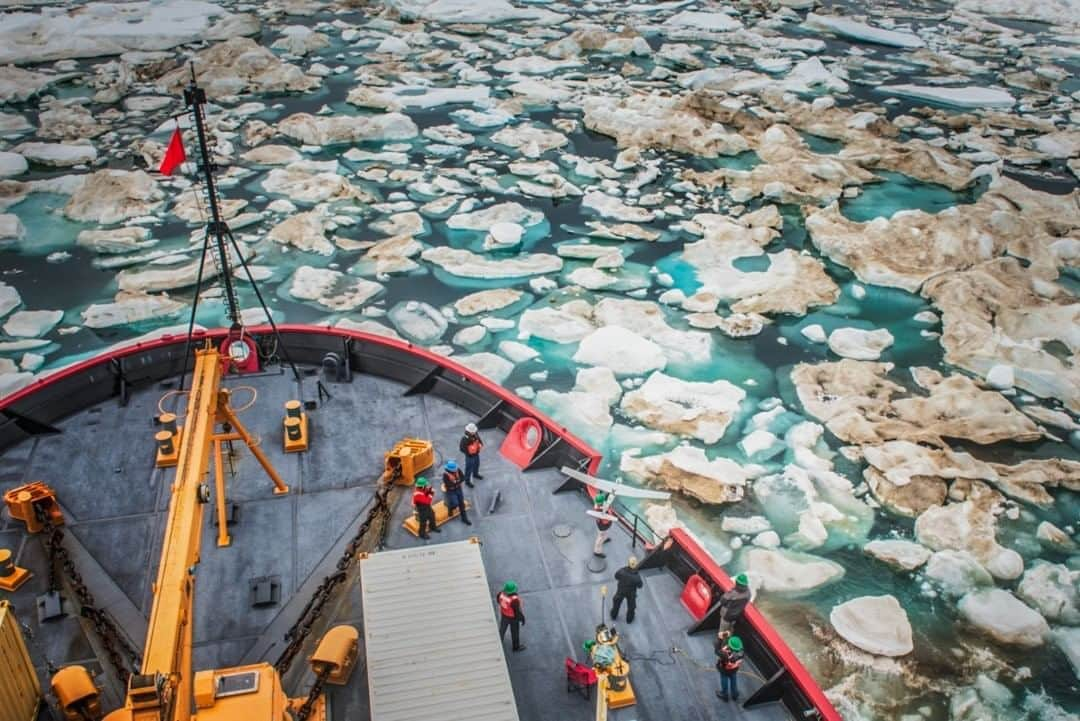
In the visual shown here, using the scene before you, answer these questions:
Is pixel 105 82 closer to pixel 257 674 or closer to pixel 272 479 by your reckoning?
pixel 272 479

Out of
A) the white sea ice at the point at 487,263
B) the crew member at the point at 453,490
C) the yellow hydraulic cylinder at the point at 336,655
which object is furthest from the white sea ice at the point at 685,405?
the yellow hydraulic cylinder at the point at 336,655

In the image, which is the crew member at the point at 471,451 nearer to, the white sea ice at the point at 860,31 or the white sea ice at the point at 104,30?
the white sea ice at the point at 104,30

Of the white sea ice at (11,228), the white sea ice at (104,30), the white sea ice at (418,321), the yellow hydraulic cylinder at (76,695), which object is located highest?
the yellow hydraulic cylinder at (76,695)

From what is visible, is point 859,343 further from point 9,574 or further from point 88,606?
point 9,574

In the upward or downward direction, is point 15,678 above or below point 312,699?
above

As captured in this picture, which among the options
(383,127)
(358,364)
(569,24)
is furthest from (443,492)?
(569,24)

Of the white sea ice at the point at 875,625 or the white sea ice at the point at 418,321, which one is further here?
the white sea ice at the point at 418,321

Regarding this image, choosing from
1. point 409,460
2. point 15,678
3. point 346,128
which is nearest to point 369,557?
point 409,460
